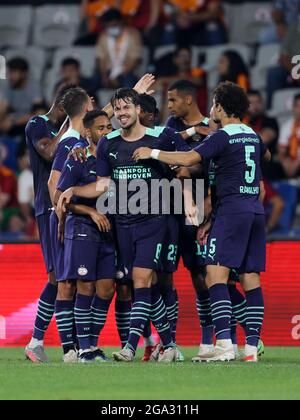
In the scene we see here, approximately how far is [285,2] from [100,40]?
275cm

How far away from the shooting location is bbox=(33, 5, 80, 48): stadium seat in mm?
20000

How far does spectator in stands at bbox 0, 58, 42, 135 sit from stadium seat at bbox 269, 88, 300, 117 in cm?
331

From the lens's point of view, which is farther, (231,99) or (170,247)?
(170,247)

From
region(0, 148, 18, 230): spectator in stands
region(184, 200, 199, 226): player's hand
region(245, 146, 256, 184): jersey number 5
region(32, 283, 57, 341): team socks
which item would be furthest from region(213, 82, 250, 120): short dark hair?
region(0, 148, 18, 230): spectator in stands

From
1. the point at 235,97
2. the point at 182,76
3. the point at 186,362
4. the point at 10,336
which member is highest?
the point at 182,76

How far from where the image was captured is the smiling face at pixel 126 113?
10.2 metres

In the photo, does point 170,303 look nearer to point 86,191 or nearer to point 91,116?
point 86,191

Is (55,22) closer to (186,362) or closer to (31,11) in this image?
(31,11)

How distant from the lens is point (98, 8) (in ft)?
64.0

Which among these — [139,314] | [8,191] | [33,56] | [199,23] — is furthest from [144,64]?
[139,314]

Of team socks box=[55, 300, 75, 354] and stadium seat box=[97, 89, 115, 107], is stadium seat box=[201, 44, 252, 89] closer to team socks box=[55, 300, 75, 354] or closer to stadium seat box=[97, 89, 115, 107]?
stadium seat box=[97, 89, 115, 107]

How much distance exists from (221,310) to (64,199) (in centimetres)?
151

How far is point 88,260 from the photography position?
10.3 meters
